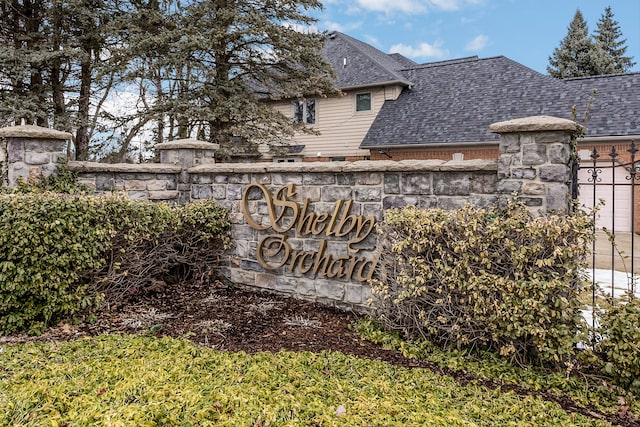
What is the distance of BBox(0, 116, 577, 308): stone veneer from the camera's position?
3797 mm

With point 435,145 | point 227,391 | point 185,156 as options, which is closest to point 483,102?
point 435,145

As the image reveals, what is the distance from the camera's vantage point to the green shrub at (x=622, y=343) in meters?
3.32

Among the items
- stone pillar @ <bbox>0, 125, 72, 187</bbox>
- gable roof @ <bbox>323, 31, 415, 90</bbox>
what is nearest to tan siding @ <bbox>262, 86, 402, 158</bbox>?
gable roof @ <bbox>323, 31, 415, 90</bbox>

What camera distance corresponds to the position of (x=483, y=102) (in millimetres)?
15227

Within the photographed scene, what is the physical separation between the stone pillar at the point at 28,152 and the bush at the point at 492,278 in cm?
439

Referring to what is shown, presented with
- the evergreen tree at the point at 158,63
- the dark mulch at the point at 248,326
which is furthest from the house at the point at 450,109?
the dark mulch at the point at 248,326

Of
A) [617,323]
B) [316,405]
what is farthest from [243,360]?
[617,323]

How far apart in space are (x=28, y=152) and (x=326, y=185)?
3.74 m

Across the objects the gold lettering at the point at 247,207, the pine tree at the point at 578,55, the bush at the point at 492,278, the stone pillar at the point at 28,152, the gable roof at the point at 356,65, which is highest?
the pine tree at the point at 578,55

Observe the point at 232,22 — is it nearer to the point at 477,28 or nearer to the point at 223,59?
the point at 223,59

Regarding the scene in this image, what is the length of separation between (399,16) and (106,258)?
16.1 metres

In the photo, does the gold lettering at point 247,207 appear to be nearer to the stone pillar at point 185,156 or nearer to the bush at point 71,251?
the bush at point 71,251

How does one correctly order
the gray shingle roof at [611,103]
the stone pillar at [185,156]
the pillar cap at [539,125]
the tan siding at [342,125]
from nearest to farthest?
the pillar cap at [539,125] < the stone pillar at [185,156] < the gray shingle roof at [611,103] < the tan siding at [342,125]

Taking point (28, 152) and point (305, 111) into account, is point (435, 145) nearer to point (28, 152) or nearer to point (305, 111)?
point (305, 111)
